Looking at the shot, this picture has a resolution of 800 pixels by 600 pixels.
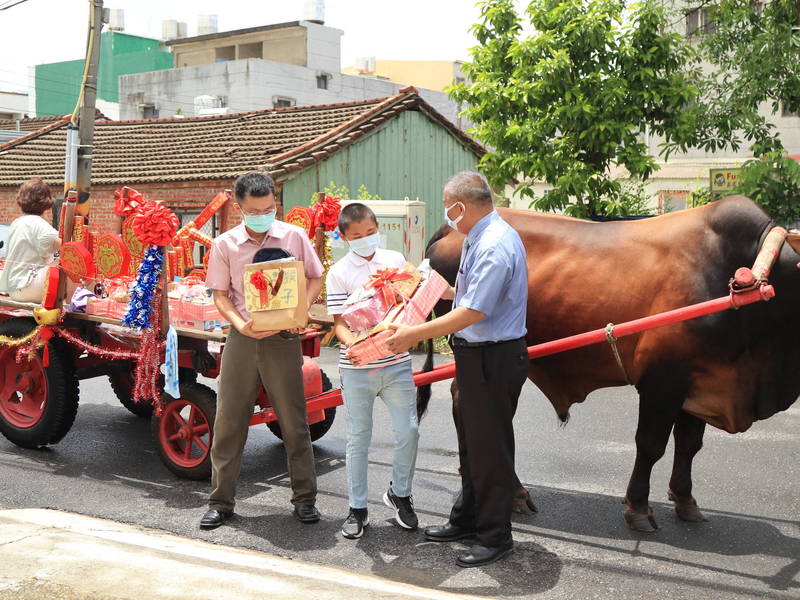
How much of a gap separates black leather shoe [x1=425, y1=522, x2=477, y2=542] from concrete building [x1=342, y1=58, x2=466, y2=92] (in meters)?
45.1

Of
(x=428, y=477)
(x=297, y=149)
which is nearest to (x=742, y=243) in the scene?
(x=428, y=477)

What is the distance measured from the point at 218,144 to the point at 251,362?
15.6 m

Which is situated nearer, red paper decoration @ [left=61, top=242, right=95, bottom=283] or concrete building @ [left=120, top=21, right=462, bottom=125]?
red paper decoration @ [left=61, top=242, right=95, bottom=283]

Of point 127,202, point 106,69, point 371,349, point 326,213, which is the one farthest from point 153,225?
point 106,69

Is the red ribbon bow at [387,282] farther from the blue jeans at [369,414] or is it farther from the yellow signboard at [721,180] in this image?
the yellow signboard at [721,180]

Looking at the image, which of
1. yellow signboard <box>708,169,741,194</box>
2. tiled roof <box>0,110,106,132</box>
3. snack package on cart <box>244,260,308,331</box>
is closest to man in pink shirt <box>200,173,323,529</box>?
snack package on cart <box>244,260,308,331</box>

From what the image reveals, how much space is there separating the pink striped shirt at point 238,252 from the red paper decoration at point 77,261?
1.70 meters

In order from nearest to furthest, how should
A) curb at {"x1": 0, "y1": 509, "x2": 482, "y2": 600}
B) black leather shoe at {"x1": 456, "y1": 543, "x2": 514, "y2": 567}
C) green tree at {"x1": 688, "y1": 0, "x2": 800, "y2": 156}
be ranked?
curb at {"x1": 0, "y1": 509, "x2": 482, "y2": 600} → black leather shoe at {"x1": 456, "y1": 543, "x2": 514, "y2": 567} → green tree at {"x1": 688, "y1": 0, "x2": 800, "y2": 156}

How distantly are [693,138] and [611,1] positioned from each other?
7.16 ft

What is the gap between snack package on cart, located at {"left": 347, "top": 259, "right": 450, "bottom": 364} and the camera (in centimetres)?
453

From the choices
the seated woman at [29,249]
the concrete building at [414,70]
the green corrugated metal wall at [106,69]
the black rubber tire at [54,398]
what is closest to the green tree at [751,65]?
the seated woman at [29,249]

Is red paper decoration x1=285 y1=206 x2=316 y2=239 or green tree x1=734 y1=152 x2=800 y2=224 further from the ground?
green tree x1=734 y1=152 x2=800 y2=224

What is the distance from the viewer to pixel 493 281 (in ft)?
14.2

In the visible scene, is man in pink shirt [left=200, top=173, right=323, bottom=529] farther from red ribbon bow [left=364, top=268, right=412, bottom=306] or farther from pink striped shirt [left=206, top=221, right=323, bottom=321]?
red ribbon bow [left=364, top=268, right=412, bottom=306]
